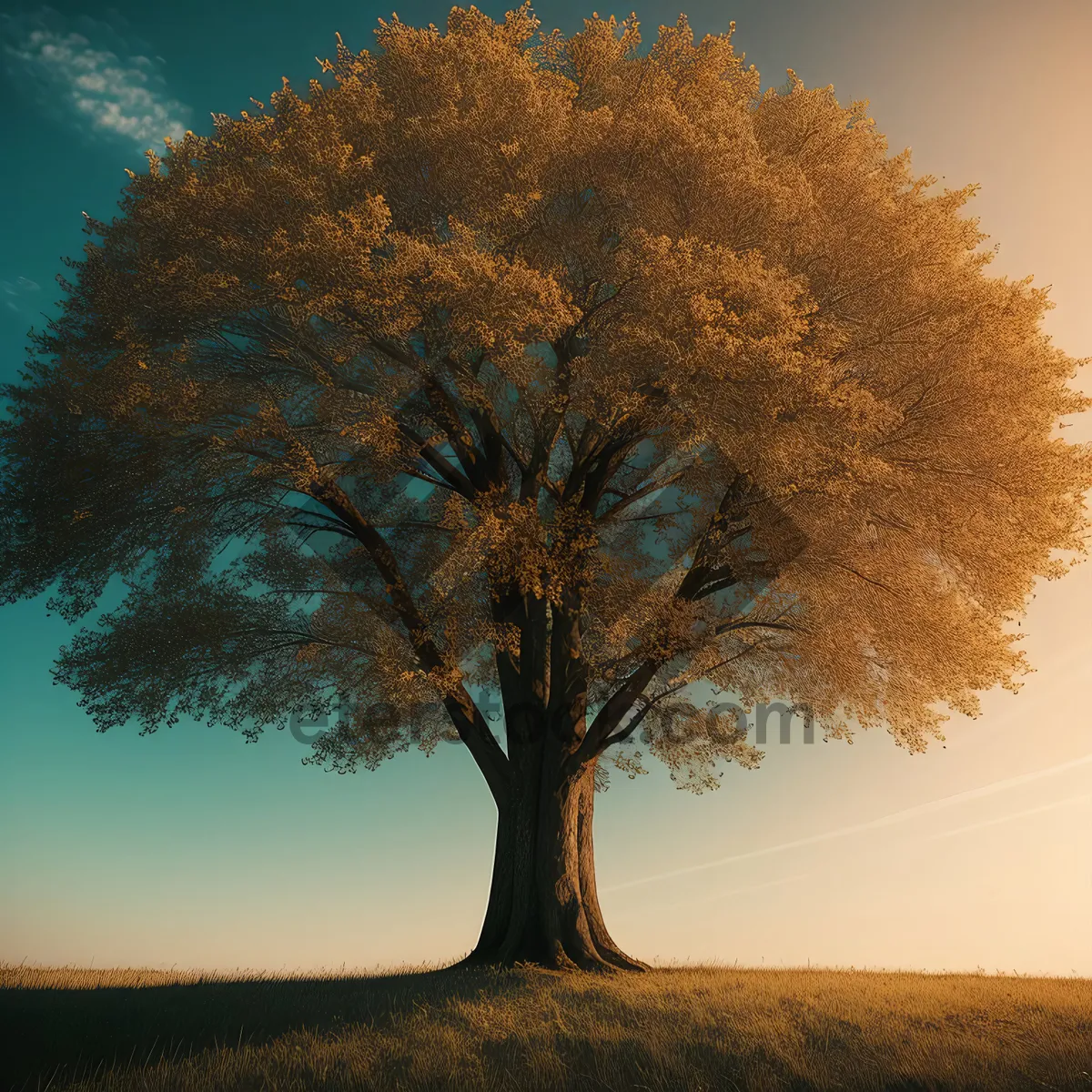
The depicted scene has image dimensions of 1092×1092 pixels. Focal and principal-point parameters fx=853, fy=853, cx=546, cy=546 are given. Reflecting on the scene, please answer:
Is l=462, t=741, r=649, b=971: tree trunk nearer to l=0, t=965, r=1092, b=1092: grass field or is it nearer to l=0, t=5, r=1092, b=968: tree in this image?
l=0, t=5, r=1092, b=968: tree

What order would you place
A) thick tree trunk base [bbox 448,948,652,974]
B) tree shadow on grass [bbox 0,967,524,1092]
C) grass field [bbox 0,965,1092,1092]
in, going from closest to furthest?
1. grass field [bbox 0,965,1092,1092]
2. tree shadow on grass [bbox 0,967,524,1092]
3. thick tree trunk base [bbox 448,948,652,974]

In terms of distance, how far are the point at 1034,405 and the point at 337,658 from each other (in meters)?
14.5

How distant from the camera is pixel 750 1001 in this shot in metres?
11.8

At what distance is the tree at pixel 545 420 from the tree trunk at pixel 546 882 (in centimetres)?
7

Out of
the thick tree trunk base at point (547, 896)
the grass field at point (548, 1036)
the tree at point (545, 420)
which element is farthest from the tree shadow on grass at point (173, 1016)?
the tree at point (545, 420)

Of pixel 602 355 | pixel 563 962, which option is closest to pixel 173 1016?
pixel 563 962

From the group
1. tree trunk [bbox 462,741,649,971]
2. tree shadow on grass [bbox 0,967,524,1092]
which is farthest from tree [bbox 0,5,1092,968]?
tree shadow on grass [bbox 0,967,524,1092]

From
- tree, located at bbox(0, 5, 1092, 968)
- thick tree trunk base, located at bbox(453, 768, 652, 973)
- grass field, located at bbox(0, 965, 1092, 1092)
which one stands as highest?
tree, located at bbox(0, 5, 1092, 968)

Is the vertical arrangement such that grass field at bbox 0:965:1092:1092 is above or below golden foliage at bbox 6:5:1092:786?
below

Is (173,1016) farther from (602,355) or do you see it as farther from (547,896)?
(602,355)

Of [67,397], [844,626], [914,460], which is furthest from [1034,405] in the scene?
[67,397]

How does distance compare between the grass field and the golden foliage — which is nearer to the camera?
the grass field

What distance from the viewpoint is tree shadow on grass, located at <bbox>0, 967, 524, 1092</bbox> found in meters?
9.04

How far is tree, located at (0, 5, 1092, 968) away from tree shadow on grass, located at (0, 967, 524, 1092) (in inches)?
129
